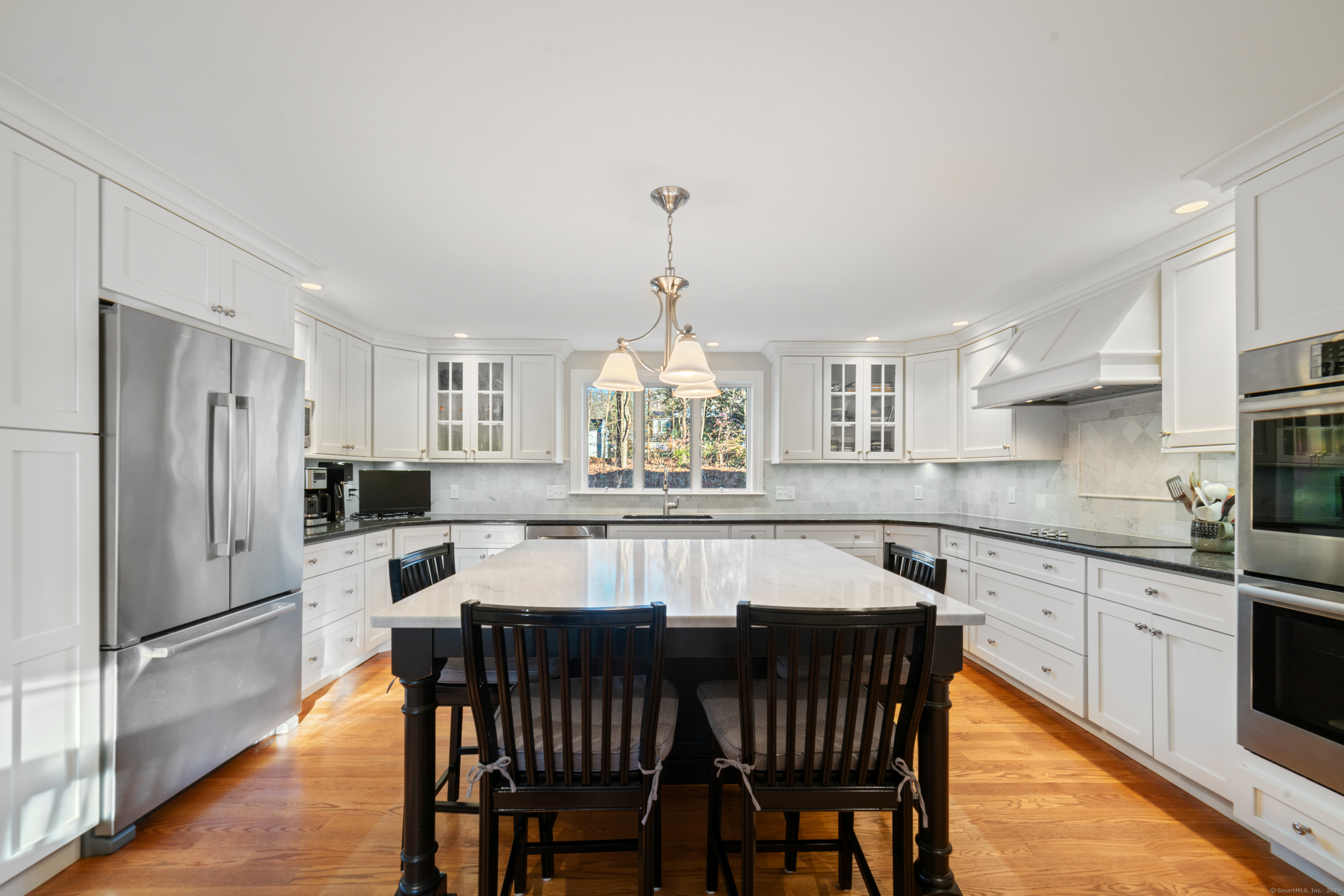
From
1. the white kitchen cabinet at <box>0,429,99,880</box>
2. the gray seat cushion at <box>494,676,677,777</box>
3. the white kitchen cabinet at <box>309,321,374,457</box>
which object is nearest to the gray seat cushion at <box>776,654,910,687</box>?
the gray seat cushion at <box>494,676,677,777</box>

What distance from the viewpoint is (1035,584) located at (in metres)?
3.15

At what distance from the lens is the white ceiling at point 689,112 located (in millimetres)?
1401

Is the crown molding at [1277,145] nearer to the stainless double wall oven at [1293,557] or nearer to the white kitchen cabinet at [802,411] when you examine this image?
the stainless double wall oven at [1293,557]

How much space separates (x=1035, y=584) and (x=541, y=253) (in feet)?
10.3

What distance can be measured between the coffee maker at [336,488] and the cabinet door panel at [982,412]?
14.6 feet

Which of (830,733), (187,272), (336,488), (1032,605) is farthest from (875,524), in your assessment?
(187,272)

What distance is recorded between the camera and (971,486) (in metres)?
4.79

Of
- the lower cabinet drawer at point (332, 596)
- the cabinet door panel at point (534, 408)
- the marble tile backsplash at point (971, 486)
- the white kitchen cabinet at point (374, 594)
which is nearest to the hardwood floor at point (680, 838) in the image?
the lower cabinet drawer at point (332, 596)

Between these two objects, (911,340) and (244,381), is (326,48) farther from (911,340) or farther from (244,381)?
(911,340)

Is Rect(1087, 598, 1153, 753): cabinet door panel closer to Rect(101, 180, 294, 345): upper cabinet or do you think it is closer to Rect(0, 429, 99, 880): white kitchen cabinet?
Rect(0, 429, 99, 880): white kitchen cabinet

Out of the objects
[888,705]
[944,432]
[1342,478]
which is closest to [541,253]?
[888,705]

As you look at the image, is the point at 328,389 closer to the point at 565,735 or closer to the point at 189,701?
the point at 189,701

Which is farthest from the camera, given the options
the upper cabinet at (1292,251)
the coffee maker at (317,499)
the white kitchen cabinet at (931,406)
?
the white kitchen cabinet at (931,406)

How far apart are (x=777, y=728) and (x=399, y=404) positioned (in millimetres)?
4116
